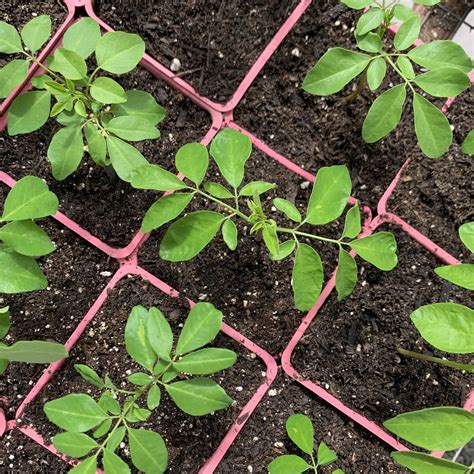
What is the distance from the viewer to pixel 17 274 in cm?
110

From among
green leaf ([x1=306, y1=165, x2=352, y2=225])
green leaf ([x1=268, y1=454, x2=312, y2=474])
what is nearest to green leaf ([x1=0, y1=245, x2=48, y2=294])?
green leaf ([x1=306, y1=165, x2=352, y2=225])

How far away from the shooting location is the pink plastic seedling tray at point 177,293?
4.63ft

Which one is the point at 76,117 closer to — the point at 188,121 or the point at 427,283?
the point at 188,121

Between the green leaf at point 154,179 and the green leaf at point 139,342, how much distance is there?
291 mm

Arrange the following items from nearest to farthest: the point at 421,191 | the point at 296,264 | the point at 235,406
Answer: the point at 296,264 → the point at 235,406 → the point at 421,191

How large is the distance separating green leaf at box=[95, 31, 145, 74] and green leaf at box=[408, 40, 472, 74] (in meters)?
0.69

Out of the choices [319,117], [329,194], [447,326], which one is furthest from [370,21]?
[447,326]

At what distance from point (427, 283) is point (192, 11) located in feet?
3.67

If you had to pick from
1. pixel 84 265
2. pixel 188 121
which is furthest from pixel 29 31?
pixel 84 265

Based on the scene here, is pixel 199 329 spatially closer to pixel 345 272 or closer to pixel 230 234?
pixel 230 234

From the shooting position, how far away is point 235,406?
1.45 metres

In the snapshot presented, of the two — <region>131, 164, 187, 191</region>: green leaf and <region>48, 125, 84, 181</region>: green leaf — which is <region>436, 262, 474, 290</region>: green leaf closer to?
<region>131, 164, 187, 191</region>: green leaf

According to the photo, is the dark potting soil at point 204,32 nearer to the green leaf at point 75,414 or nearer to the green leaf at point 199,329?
the green leaf at point 199,329

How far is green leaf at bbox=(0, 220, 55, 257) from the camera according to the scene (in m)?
1.09
